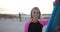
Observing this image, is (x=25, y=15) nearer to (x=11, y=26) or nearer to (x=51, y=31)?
(x=11, y=26)

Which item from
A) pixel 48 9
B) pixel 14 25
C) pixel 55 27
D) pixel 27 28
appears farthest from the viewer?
pixel 14 25

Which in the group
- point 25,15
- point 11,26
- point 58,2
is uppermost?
point 58,2

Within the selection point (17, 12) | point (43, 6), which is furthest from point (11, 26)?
point (43, 6)

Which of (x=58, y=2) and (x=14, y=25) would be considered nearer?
(x=58, y=2)

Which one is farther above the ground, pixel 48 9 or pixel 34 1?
pixel 34 1

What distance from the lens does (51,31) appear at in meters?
0.38

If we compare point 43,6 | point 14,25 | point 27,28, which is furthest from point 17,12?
point 27,28

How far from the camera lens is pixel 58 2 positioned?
0.38m

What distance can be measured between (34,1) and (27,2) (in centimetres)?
11

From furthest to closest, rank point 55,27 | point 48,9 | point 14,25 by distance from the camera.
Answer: point 14,25
point 48,9
point 55,27

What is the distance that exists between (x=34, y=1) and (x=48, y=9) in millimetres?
226

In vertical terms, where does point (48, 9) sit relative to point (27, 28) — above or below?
above

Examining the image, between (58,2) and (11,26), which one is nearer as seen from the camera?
(58,2)

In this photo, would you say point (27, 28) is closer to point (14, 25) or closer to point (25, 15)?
point (25, 15)
